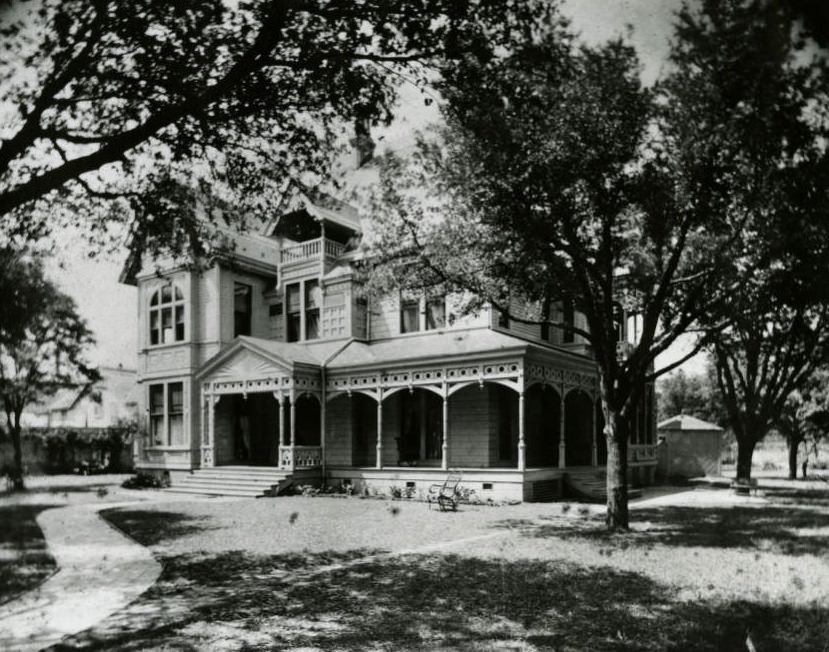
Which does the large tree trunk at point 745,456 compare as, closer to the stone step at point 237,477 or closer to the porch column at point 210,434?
the stone step at point 237,477

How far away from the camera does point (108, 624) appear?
22.6 feet

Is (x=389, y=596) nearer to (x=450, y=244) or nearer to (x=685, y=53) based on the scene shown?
(x=685, y=53)

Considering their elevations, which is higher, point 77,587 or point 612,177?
point 612,177

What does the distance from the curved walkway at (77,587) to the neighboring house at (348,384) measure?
351 inches

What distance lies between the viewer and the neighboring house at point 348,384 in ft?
68.0

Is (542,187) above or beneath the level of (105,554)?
above

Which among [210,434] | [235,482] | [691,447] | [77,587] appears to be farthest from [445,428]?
[691,447]

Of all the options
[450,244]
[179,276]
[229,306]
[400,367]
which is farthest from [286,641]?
[179,276]

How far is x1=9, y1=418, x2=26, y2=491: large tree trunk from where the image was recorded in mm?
4164

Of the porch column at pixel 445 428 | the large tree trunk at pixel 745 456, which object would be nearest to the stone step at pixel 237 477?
the porch column at pixel 445 428

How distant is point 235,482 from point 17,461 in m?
18.8

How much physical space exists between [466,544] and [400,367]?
10009mm

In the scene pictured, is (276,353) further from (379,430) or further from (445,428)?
(445,428)

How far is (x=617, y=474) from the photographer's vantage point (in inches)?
526
